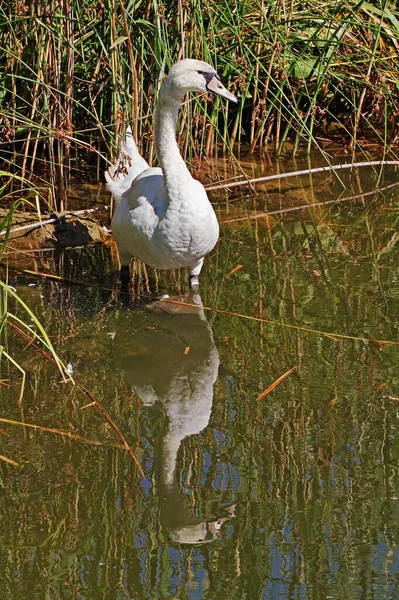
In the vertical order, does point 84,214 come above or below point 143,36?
below

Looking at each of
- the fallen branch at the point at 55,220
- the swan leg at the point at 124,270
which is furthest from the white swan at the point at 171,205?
the fallen branch at the point at 55,220

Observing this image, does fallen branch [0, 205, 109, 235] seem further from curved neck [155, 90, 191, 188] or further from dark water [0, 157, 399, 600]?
curved neck [155, 90, 191, 188]

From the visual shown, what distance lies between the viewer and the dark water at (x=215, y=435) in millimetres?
3059

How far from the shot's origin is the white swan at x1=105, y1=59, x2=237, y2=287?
5020 mm

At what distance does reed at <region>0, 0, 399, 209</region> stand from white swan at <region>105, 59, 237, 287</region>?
389 millimetres

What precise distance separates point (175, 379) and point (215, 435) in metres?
0.67

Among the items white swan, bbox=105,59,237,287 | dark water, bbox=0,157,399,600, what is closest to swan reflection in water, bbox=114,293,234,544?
dark water, bbox=0,157,399,600

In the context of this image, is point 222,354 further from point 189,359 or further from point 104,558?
point 104,558

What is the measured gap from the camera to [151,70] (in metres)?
6.45

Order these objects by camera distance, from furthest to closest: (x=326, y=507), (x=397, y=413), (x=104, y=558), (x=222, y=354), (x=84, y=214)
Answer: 1. (x=84, y=214)
2. (x=222, y=354)
3. (x=397, y=413)
4. (x=326, y=507)
5. (x=104, y=558)

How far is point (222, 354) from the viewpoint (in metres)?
4.75

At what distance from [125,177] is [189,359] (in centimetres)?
166

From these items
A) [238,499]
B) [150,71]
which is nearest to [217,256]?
[150,71]

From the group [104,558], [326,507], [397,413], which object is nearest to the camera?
[104,558]
